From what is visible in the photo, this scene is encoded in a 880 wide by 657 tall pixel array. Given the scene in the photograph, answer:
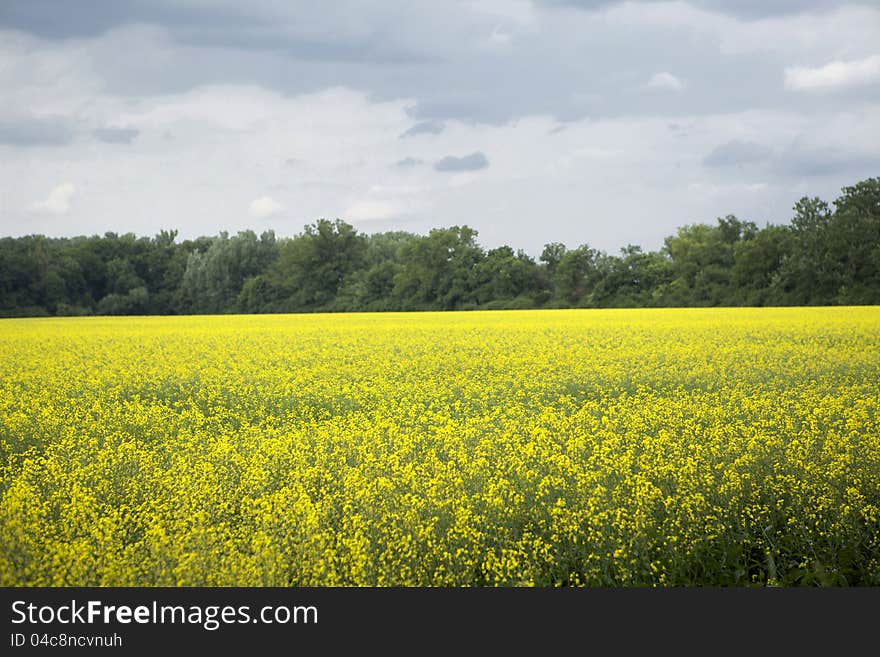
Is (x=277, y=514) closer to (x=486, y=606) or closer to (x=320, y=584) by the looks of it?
(x=320, y=584)

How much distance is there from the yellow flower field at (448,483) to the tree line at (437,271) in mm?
44712

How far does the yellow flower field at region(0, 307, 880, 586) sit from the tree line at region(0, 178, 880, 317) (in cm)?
4471

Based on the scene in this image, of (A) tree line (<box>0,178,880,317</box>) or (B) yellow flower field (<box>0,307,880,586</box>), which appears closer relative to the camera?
(B) yellow flower field (<box>0,307,880,586</box>)

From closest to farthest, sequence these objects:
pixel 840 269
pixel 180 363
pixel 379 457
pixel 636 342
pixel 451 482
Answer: pixel 451 482 → pixel 379 457 → pixel 180 363 → pixel 636 342 → pixel 840 269

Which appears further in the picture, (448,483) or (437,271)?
(437,271)

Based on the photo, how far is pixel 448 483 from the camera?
7.32 metres

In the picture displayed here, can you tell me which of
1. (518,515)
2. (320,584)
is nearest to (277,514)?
(320,584)

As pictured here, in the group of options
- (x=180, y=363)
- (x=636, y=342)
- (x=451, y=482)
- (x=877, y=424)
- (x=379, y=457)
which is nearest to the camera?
(x=451, y=482)

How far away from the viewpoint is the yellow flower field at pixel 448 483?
5855 mm

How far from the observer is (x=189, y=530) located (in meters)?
6.51

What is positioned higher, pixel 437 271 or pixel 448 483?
pixel 437 271

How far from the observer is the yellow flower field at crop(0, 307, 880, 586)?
231 inches

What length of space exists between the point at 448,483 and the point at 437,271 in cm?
6660

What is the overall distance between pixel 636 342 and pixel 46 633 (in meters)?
18.7
